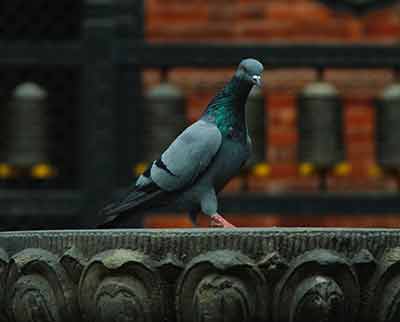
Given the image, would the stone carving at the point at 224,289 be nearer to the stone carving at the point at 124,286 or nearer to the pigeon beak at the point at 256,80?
the stone carving at the point at 124,286

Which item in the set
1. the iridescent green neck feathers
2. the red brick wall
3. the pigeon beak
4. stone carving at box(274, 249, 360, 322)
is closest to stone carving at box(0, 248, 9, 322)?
stone carving at box(274, 249, 360, 322)

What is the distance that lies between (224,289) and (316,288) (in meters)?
0.09

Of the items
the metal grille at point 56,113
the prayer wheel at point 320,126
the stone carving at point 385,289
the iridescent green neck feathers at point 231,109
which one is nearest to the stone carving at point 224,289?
the stone carving at point 385,289

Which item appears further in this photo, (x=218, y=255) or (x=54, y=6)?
(x=54, y=6)

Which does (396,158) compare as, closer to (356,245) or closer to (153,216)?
(153,216)

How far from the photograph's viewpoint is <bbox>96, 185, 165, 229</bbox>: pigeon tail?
2646 mm

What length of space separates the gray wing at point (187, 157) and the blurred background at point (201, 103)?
10.1ft

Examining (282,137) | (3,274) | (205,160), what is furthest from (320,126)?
(3,274)

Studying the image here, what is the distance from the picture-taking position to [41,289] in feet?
6.53

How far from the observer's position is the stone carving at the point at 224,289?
1917mm

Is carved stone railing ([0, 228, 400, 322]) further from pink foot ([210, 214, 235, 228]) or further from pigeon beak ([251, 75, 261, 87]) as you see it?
pigeon beak ([251, 75, 261, 87])

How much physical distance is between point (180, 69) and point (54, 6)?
0.50 meters

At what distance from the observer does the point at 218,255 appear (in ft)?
6.29

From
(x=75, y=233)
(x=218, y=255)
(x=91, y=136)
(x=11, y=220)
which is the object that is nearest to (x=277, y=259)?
(x=218, y=255)
